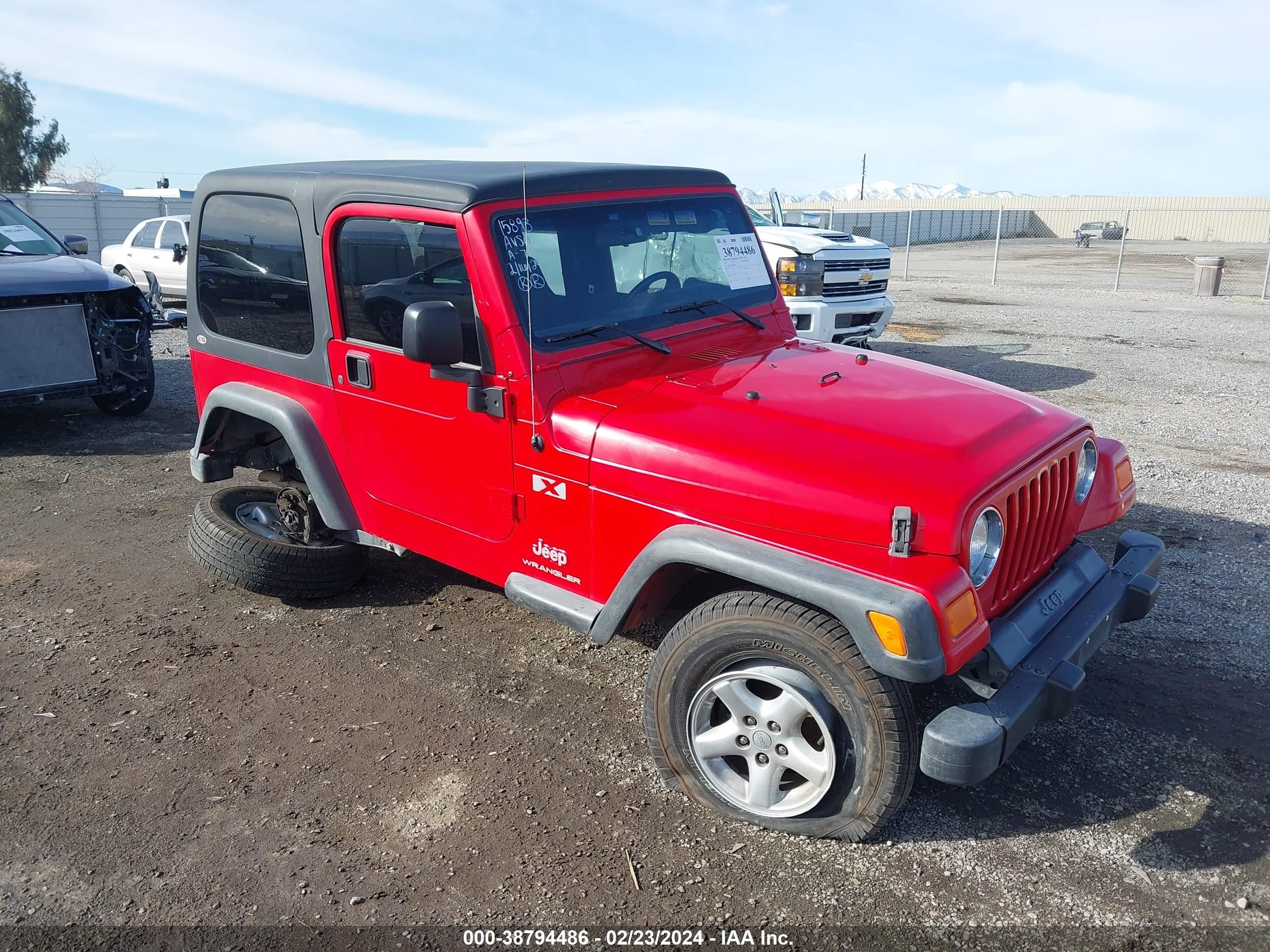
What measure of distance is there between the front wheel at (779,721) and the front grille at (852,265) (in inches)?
287

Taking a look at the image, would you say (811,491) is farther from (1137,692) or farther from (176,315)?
(176,315)

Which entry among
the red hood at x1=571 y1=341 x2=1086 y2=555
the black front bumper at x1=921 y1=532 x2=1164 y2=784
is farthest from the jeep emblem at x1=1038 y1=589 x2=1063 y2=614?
the red hood at x1=571 y1=341 x2=1086 y2=555

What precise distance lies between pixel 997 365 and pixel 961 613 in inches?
358

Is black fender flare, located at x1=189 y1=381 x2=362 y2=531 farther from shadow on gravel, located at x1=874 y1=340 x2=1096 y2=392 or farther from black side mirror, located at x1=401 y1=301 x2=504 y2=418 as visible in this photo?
shadow on gravel, located at x1=874 y1=340 x2=1096 y2=392

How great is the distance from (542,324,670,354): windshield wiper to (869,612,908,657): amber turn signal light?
4.77 feet

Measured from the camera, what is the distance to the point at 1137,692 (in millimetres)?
3768

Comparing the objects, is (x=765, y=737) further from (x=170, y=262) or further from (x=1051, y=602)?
(x=170, y=262)

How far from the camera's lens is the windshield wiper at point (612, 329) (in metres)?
3.34

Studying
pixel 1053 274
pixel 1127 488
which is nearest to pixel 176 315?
pixel 1127 488

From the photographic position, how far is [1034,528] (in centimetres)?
304

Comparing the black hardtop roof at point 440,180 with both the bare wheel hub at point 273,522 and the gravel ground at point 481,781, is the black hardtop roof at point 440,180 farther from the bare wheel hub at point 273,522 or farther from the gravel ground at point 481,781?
the gravel ground at point 481,781

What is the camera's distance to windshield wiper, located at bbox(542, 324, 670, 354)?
11.0ft

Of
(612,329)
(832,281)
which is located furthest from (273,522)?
(832,281)

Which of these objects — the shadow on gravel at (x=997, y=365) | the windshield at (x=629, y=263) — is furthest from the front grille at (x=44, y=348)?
the shadow on gravel at (x=997, y=365)
